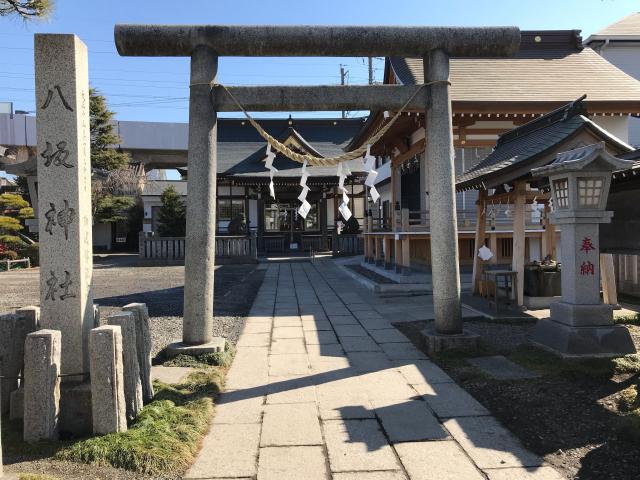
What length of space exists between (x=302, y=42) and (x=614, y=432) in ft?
16.2

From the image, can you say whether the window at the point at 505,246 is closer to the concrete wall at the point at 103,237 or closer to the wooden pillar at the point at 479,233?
the wooden pillar at the point at 479,233

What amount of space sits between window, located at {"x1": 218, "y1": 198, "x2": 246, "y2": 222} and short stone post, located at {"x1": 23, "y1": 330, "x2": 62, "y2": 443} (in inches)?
843

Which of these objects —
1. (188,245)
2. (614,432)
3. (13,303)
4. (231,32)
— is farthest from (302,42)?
(13,303)

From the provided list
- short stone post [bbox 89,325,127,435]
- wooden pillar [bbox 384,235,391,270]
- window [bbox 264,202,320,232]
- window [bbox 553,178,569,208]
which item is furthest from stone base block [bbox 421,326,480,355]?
window [bbox 264,202,320,232]

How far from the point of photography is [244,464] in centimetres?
Answer: 308

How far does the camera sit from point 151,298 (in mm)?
10766

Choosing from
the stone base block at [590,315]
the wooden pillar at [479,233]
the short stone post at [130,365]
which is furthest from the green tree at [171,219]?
the stone base block at [590,315]

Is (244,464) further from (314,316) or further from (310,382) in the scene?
(314,316)

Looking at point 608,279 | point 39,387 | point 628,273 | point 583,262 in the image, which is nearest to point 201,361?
point 39,387

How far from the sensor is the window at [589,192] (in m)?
5.30

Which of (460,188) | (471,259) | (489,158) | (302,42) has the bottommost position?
(471,259)

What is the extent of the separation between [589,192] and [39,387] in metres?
5.73

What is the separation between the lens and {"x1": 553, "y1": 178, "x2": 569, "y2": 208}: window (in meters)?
5.48

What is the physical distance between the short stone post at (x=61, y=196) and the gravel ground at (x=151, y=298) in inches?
37.4
